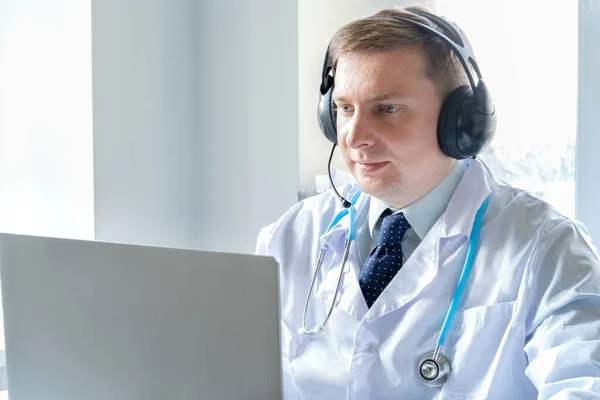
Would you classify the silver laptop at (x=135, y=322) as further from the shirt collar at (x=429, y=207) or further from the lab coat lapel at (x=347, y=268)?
the shirt collar at (x=429, y=207)

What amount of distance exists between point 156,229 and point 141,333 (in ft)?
5.46

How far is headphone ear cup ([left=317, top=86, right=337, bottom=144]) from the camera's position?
1291mm

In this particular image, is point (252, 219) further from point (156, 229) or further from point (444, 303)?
point (444, 303)

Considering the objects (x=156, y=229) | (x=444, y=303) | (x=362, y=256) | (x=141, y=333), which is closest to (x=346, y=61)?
(x=362, y=256)

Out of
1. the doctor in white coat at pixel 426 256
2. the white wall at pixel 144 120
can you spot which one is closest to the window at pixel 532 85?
the doctor in white coat at pixel 426 256

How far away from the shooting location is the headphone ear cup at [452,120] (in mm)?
1141

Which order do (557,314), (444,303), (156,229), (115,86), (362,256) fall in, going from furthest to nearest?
(156,229) < (115,86) < (362,256) < (444,303) < (557,314)

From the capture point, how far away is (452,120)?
1146 millimetres

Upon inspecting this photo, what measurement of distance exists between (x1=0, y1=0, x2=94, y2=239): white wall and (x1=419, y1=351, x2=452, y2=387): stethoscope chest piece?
1.35 m

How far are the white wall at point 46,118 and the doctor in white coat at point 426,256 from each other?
1.08 m

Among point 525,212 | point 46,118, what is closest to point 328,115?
point 525,212

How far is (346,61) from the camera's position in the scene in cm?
123

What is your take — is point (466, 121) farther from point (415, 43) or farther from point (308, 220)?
point (308, 220)

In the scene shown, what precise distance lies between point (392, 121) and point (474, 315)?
38 cm
